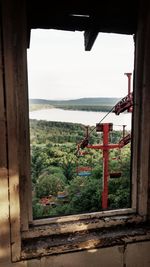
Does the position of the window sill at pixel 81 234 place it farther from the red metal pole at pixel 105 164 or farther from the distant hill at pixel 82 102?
the distant hill at pixel 82 102

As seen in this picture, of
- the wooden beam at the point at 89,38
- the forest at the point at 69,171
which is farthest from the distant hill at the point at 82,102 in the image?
the wooden beam at the point at 89,38

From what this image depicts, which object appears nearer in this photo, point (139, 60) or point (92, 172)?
point (139, 60)

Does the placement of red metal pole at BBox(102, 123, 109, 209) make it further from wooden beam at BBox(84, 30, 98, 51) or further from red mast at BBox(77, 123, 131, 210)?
wooden beam at BBox(84, 30, 98, 51)

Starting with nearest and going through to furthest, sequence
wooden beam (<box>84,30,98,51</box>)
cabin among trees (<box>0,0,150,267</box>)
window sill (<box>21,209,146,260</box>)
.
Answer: cabin among trees (<box>0,0,150,267</box>) < window sill (<box>21,209,146,260</box>) < wooden beam (<box>84,30,98,51</box>)

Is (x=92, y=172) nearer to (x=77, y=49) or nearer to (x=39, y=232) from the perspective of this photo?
(x=39, y=232)

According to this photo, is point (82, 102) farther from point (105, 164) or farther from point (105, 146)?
point (105, 164)

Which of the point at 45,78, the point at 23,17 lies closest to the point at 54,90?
the point at 45,78

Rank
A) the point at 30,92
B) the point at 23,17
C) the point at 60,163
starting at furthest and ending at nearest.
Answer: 1. the point at 60,163
2. the point at 30,92
3. the point at 23,17

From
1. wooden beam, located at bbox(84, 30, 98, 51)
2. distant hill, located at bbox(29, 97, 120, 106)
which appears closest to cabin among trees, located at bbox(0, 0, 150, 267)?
wooden beam, located at bbox(84, 30, 98, 51)
